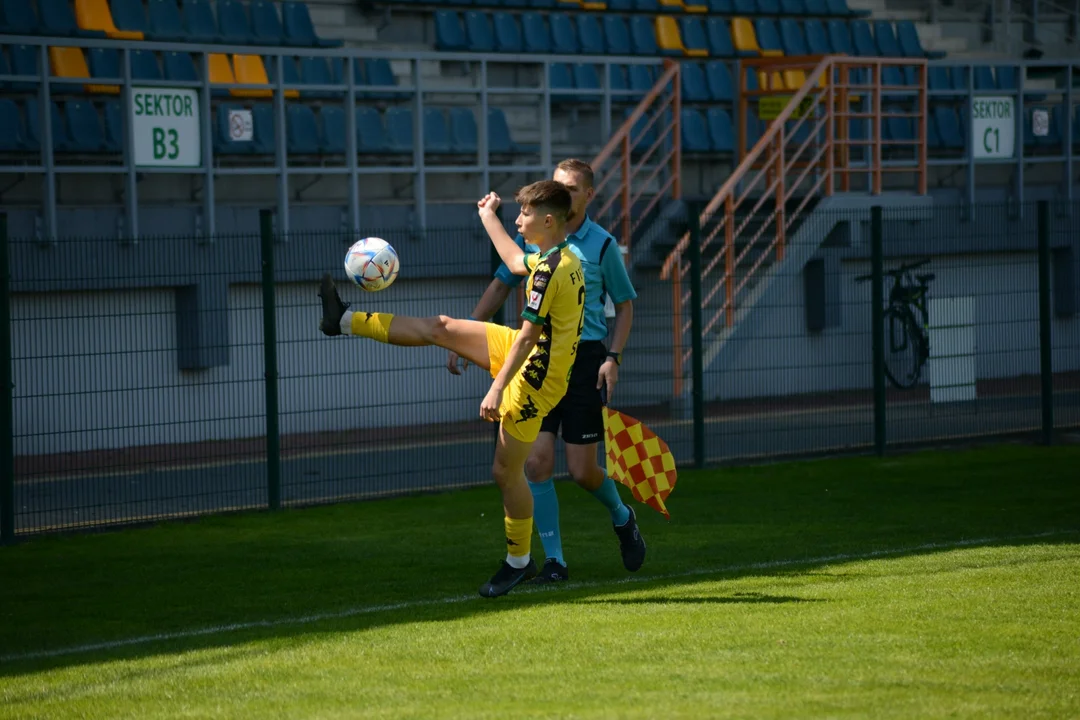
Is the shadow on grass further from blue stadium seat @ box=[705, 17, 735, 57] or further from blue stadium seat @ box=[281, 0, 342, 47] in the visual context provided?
blue stadium seat @ box=[705, 17, 735, 57]

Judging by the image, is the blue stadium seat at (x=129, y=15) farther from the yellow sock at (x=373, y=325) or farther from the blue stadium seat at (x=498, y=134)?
the yellow sock at (x=373, y=325)

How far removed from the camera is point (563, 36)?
1989cm

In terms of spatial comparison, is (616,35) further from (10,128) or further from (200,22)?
(10,128)

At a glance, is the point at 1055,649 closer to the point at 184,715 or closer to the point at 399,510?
the point at 184,715

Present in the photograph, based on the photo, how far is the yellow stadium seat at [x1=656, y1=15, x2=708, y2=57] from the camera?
820 inches

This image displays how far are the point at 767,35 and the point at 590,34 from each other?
10.8 ft

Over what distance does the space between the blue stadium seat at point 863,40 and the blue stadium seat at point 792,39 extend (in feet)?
2.48

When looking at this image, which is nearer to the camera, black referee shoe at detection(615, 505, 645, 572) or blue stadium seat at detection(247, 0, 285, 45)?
black referee shoe at detection(615, 505, 645, 572)

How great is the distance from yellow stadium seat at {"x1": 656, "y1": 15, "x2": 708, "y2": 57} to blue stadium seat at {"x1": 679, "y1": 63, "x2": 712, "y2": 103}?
47cm

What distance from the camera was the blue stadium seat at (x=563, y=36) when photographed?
19.8 m

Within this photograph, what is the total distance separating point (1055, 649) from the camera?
622 centimetres

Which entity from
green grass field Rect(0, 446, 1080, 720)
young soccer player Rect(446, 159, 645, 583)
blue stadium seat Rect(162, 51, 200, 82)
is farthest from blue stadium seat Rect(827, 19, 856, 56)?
young soccer player Rect(446, 159, 645, 583)

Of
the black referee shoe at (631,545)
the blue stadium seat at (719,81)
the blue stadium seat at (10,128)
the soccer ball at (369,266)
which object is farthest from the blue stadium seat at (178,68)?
the black referee shoe at (631,545)

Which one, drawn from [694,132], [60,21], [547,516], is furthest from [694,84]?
[547,516]
